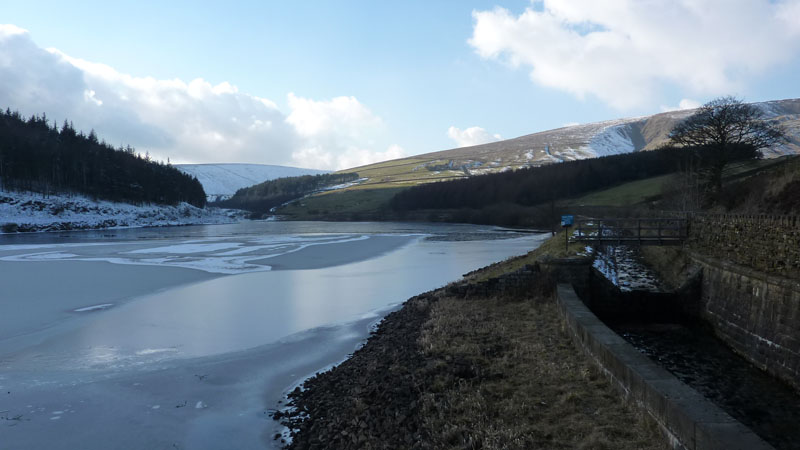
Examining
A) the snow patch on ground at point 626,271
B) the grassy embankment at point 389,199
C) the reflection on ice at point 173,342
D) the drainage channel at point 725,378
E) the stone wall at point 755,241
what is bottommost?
the reflection on ice at point 173,342

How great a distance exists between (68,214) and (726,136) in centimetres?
9385

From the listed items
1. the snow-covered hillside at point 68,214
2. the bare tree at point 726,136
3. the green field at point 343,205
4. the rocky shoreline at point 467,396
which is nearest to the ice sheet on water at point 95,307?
the rocky shoreline at point 467,396

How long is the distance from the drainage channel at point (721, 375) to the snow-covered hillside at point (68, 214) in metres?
83.8

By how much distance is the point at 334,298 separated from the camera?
17.6 metres

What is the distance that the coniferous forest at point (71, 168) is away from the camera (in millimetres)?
83312

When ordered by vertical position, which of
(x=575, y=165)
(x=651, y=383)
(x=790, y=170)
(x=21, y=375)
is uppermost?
(x=575, y=165)

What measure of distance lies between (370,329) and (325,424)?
20.1ft

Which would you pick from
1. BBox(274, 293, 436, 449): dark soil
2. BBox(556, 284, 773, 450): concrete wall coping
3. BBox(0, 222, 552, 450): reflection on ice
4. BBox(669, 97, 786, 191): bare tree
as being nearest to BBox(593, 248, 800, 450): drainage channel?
BBox(556, 284, 773, 450): concrete wall coping

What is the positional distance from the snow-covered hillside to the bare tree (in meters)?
87.0

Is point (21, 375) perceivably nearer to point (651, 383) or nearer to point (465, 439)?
point (465, 439)

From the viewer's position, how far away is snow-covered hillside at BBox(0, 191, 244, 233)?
68562mm

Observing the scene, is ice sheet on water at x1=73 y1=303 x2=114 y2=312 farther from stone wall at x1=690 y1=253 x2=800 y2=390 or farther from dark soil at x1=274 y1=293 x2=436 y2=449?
stone wall at x1=690 y1=253 x2=800 y2=390

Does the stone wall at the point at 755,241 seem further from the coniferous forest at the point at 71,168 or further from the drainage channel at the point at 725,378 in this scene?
the coniferous forest at the point at 71,168

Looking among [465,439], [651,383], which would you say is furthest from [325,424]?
Result: [651,383]
